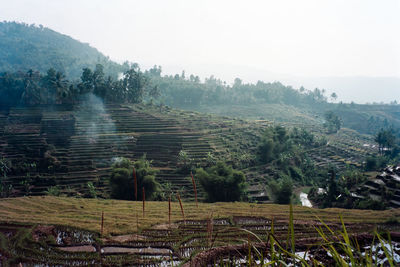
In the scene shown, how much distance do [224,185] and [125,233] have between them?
11155 millimetres

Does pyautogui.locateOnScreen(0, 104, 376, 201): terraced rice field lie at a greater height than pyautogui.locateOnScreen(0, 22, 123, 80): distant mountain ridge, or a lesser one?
lesser

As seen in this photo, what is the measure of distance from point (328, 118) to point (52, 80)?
48318mm

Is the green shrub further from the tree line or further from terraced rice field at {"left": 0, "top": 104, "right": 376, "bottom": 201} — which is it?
the tree line

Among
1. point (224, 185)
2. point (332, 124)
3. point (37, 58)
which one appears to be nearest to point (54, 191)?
point (224, 185)

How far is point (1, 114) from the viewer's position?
34219mm

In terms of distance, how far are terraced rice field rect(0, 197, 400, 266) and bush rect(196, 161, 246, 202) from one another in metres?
7.13

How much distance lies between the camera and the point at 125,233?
8406mm

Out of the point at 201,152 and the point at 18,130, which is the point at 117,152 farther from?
the point at 18,130

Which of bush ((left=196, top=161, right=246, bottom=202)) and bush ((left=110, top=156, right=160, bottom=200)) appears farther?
bush ((left=196, top=161, right=246, bottom=202))

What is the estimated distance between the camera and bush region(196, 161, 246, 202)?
18797 mm

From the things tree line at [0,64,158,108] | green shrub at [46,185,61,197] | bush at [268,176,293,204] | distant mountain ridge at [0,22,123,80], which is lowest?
green shrub at [46,185,61,197]

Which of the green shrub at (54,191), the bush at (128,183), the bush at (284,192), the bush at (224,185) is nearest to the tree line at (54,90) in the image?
the green shrub at (54,191)

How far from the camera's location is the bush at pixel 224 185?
18.8 meters

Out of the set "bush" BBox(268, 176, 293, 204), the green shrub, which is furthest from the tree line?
"bush" BBox(268, 176, 293, 204)
